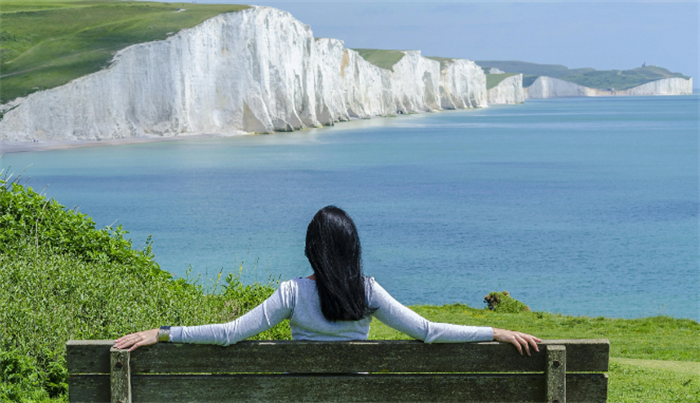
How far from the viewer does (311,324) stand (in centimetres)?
380

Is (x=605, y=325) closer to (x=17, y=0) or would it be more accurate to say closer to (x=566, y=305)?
(x=566, y=305)

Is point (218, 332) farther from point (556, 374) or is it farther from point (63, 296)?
point (63, 296)

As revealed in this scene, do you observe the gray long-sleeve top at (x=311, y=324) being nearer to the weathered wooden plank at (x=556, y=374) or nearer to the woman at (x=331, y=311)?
the woman at (x=331, y=311)

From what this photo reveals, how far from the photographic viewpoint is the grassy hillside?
71625 mm

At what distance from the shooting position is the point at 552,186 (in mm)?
51031

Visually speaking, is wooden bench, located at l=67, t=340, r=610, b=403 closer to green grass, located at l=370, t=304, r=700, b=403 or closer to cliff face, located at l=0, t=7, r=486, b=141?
green grass, located at l=370, t=304, r=700, b=403

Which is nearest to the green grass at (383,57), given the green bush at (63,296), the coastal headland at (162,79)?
the coastal headland at (162,79)

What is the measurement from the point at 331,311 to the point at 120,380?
103 centimetres

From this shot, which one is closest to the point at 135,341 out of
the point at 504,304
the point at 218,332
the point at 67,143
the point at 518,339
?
the point at 218,332

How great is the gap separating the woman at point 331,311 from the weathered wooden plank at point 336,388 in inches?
7.5

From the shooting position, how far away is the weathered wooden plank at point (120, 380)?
3.59m

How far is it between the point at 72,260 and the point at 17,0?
337 ft

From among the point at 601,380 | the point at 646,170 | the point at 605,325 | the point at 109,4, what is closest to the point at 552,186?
the point at 646,170

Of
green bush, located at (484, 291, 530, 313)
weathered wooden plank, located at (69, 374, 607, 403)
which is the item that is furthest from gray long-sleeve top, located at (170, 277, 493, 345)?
green bush, located at (484, 291, 530, 313)
